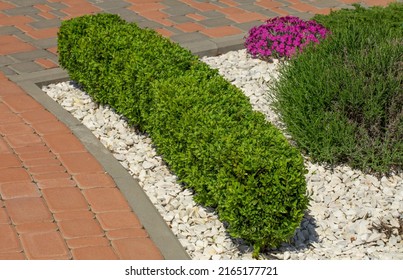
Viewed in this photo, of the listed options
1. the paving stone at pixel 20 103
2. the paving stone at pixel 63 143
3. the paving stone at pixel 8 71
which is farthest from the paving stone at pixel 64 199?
the paving stone at pixel 8 71

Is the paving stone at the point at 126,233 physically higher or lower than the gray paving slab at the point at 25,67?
higher

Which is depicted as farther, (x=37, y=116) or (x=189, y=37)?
(x=189, y=37)

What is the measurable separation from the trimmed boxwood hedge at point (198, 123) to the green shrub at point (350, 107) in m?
0.53

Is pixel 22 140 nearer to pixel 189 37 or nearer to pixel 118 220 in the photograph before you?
pixel 118 220

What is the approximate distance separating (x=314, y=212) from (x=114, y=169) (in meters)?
1.47

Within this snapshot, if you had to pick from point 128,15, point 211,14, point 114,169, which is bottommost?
point 114,169

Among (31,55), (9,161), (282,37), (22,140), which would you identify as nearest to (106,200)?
(9,161)

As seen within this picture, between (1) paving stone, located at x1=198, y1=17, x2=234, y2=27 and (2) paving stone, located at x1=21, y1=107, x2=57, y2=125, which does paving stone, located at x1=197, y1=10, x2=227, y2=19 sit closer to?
(1) paving stone, located at x1=198, y1=17, x2=234, y2=27

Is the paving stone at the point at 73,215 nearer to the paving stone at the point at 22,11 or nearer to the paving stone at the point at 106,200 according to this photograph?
the paving stone at the point at 106,200

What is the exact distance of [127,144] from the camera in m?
6.10

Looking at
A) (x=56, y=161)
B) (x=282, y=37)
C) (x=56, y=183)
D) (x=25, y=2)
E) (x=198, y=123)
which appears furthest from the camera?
(x=25, y=2)

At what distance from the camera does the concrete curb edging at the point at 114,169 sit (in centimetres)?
479

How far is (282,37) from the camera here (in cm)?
737

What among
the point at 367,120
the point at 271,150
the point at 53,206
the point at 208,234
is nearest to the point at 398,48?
the point at 367,120
